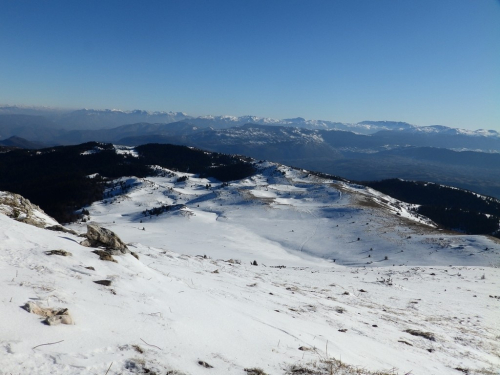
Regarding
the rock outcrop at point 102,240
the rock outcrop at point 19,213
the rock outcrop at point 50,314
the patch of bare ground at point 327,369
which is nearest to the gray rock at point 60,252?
the rock outcrop at point 102,240

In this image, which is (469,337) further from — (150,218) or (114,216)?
(114,216)

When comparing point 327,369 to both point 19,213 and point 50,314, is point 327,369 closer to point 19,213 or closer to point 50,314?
point 50,314

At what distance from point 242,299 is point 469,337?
899 centimetres

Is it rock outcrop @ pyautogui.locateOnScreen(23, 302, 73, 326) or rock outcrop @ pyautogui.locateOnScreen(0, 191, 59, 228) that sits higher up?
rock outcrop @ pyautogui.locateOnScreen(23, 302, 73, 326)

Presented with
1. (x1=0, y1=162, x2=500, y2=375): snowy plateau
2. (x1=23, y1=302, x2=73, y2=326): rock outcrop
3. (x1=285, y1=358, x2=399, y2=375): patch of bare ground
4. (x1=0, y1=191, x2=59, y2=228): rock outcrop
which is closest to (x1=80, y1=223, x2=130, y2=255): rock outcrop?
(x1=0, y1=162, x2=500, y2=375): snowy plateau

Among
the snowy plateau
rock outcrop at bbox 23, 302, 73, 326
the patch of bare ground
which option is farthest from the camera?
the patch of bare ground

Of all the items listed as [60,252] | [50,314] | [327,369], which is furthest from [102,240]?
[327,369]

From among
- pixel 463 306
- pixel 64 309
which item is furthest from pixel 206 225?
pixel 64 309

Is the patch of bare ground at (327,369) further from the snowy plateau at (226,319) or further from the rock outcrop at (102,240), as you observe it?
the rock outcrop at (102,240)

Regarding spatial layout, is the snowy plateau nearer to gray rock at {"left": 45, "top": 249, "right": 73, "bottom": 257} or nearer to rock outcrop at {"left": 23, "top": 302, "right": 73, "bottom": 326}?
rock outcrop at {"left": 23, "top": 302, "right": 73, "bottom": 326}

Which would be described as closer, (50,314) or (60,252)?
(50,314)

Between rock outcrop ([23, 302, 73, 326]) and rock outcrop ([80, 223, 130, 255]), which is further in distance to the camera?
rock outcrop ([80, 223, 130, 255])

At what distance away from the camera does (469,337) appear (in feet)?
35.8

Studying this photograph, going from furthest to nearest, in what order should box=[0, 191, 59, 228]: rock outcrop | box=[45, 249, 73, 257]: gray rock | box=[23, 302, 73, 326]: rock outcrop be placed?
box=[0, 191, 59, 228]: rock outcrop
box=[45, 249, 73, 257]: gray rock
box=[23, 302, 73, 326]: rock outcrop
